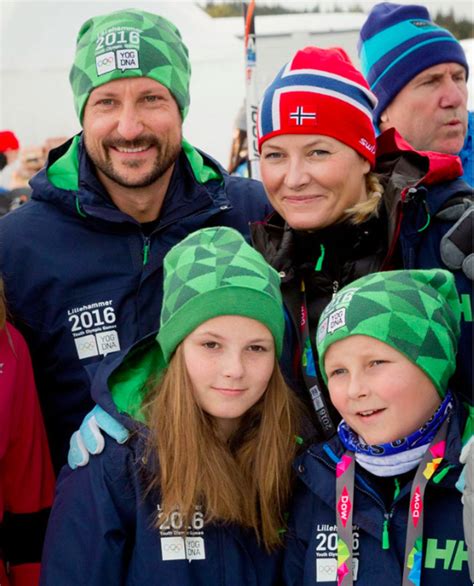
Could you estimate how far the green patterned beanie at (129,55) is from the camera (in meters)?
3.04

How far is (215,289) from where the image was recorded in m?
2.42

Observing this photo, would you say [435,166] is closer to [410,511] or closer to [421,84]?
[421,84]

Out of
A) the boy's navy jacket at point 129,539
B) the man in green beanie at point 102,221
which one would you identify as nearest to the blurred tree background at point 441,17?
the man in green beanie at point 102,221

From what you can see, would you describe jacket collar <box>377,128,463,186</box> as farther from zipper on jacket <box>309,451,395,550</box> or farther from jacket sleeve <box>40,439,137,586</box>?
jacket sleeve <box>40,439,137,586</box>

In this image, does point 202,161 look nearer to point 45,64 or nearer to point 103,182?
point 103,182

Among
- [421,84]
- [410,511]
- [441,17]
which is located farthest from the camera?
[441,17]

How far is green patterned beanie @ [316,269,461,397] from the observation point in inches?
91.0

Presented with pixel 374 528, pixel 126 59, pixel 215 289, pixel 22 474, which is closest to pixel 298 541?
pixel 374 528

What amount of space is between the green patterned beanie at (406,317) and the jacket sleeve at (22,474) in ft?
3.10

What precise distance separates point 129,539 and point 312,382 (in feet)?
2.23

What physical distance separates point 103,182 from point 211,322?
0.91m

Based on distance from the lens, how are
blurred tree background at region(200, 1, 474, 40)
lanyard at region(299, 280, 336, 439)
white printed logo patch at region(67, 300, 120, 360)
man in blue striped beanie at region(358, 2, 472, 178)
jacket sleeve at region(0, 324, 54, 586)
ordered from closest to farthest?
lanyard at region(299, 280, 336, 439)
jacket sleeve at region(0, 324, 54, 586)
white printed logo patch at region(67, 300, 120, 360)
man in blue striped beanie at region(358, 2, 472, 178)
blurred tree background at region(200, 1, 474, 40)

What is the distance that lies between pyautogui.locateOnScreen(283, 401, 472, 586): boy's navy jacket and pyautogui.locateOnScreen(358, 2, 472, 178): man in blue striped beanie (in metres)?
1.40

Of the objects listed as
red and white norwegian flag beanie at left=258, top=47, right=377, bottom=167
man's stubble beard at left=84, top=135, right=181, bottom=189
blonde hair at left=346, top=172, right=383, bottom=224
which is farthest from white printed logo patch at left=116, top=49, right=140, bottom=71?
blonde hair at left=346, top=172, right=383, bottom=224
